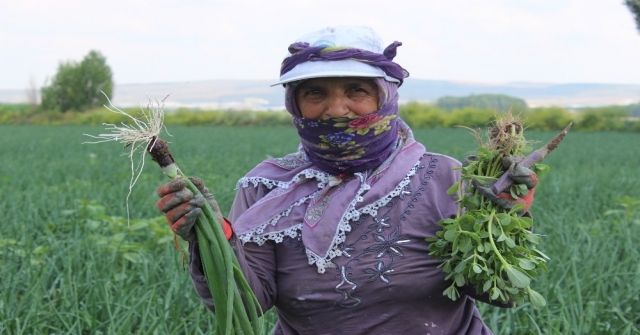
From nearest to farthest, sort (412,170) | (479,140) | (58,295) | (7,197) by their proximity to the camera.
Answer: (479,140) → (412,170) → (58,295) → (7,197)

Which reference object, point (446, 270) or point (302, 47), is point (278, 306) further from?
point (302, 47)

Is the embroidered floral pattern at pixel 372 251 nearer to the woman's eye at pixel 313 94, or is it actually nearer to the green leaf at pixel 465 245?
the green leaf at pixel 465 245

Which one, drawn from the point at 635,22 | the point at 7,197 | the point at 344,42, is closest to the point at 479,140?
the point at 344,42

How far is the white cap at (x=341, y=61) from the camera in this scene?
1825 millimetres

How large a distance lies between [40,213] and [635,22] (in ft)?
79.4

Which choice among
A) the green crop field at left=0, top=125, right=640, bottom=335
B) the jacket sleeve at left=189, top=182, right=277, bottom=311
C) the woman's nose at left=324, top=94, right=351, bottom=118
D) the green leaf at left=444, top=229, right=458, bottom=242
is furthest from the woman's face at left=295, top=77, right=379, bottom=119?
the green crop field at left=0, top=125, right=640, bottom=335

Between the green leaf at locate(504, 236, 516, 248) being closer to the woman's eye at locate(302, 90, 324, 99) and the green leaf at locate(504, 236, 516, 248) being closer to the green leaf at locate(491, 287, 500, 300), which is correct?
the green leaf at locate(491, 287, 500, 300)

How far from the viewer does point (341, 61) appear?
6.01 ft

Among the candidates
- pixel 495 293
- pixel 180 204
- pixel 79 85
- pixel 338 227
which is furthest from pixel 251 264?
pixel 79 85

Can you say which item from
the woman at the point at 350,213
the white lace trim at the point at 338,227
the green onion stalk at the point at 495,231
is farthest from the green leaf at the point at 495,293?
A: the white lace trim at the point at 338,227

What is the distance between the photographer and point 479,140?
1778 mm

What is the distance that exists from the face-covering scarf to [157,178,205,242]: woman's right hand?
1.06ft

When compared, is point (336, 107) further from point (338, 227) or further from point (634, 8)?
point (634, 8)

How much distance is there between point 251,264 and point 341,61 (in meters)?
0.54
